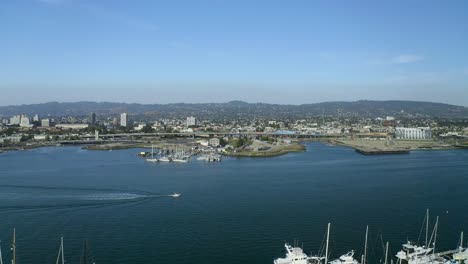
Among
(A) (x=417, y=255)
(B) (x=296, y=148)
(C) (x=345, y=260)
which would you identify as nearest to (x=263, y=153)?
(B) (x=296, y=148)

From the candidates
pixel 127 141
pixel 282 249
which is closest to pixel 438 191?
pixel 282 249

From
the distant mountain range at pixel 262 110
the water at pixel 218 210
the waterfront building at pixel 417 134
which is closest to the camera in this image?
the water at pixel 218 210

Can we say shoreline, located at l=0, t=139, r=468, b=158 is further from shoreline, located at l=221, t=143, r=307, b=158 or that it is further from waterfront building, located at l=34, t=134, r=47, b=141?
waterfront building, located at l=34, t=134, r=47, b=141

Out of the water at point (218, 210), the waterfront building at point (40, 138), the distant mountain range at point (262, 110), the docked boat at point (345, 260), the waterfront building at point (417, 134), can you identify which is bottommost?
the waterfront building at point (40, 138)

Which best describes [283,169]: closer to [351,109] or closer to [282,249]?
[282,249]

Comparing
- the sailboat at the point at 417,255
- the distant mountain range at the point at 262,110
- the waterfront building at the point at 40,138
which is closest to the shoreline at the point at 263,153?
the waterfront building at the point at 40,138

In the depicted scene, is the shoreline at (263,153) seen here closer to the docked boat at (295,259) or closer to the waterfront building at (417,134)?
the waterfront building at (417,134)
